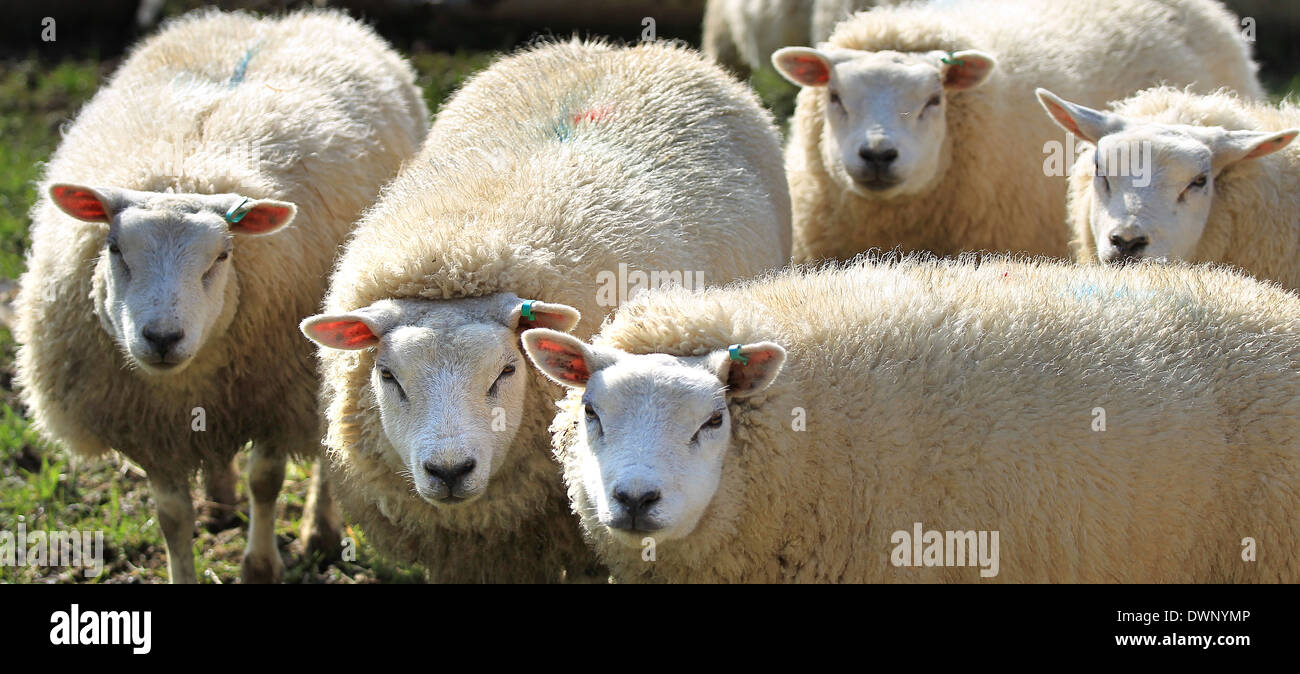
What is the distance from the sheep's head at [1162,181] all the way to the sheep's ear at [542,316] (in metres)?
2.11

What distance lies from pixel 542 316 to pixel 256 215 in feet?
4.27

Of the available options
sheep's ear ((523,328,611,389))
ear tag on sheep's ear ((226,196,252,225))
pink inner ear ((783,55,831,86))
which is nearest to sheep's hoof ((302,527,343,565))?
ear tag on sheep's ear ((226,196,252,225))

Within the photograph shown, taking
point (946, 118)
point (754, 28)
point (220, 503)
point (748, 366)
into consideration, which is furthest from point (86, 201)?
point (754, 28)

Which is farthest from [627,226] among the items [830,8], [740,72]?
[740,72]

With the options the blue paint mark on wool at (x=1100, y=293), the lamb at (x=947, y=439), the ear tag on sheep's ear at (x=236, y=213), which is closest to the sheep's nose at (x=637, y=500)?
the lamb at (x=947, y=439)

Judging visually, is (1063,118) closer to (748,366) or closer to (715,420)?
(748,366)

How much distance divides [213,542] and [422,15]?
5.62 metres

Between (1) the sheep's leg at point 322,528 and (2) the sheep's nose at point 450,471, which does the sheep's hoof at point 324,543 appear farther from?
(2) the sheep's nose at point 450,471

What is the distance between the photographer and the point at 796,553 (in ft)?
12.2

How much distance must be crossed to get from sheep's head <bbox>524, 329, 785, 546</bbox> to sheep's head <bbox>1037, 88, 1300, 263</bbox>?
6.42ft

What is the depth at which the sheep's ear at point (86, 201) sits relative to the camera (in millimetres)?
4547

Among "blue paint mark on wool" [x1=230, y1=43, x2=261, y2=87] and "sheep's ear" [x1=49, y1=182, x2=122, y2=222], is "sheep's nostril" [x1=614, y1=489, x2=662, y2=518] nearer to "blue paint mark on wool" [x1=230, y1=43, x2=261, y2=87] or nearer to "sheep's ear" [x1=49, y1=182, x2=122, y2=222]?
"sheep's ear" [x1=49, y1=182, x2=122, y2=222]

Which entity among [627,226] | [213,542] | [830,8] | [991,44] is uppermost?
[830,8]
